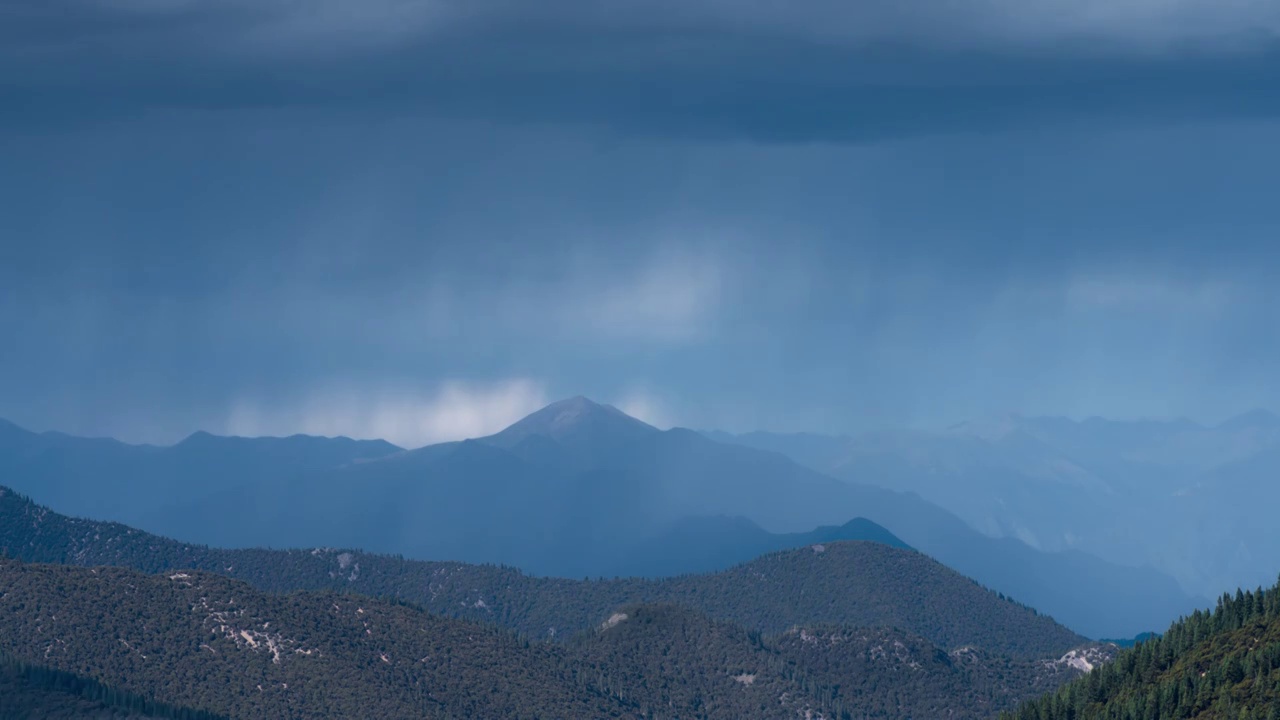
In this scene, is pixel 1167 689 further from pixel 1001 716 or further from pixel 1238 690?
pixel 1001 716

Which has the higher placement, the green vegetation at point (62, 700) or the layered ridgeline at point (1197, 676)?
the layered ridgeline at point (1197, 676)

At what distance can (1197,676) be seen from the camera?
154 m

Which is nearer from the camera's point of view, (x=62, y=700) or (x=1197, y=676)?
(x=1197, y=676)

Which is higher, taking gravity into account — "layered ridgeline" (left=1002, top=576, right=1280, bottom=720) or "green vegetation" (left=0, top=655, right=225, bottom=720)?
"layered ridgeline" (left=1002, top=576, right=1280, bottom=720)

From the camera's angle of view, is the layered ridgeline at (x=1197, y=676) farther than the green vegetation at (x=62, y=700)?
No

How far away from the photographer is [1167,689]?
150250 millimetres

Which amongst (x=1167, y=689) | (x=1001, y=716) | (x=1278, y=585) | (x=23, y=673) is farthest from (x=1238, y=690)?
(x=23, y=673)

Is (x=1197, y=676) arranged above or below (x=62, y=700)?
above

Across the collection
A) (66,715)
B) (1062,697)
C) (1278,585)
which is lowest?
(66,715)

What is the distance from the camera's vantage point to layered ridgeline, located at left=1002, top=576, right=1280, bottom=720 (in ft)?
458

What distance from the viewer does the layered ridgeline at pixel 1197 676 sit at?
140 m

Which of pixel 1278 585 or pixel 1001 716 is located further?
pixel 1001 716

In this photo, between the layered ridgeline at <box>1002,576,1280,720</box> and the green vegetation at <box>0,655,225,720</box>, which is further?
the green vegetation at <box>0,655,225,720</box>

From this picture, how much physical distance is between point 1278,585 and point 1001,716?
4074cm
